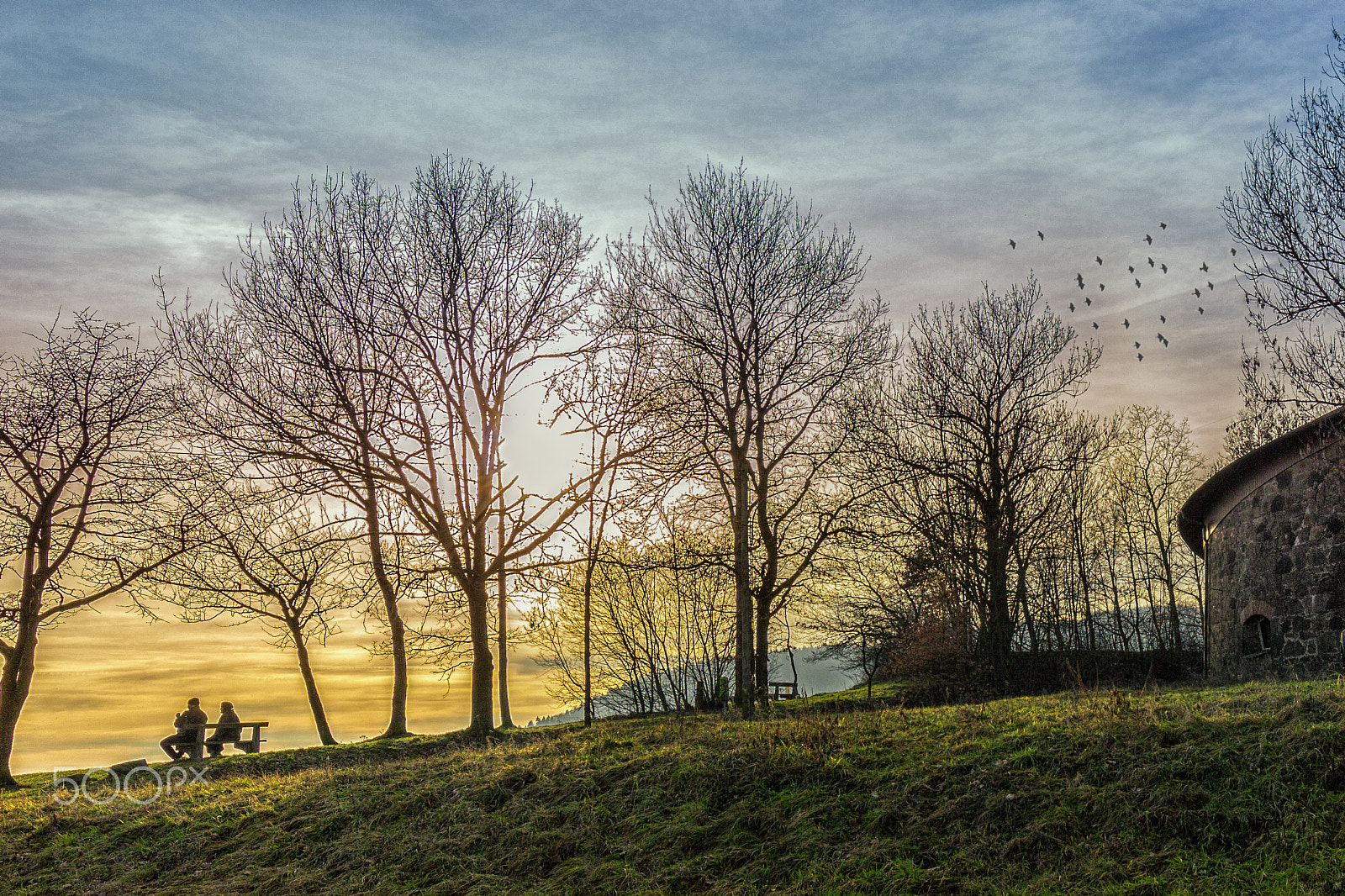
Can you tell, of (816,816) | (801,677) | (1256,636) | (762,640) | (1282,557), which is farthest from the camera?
→ (801,677)

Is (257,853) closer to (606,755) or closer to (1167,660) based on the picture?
(606,755)

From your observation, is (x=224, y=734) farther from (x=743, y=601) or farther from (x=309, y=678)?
(x=743, y=601)

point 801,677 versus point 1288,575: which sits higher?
point 1288,575

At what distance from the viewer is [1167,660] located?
27500mm

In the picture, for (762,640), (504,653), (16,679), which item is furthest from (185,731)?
(762,640)

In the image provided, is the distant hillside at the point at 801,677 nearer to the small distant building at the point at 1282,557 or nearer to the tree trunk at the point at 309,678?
the tree trunk at the point at 309,678

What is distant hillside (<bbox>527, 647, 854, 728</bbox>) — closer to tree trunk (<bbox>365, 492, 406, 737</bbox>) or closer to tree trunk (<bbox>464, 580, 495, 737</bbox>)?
tree trunk (<bbox>365, 492, 406, 737</bbox>)

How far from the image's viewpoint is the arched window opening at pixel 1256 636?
18.5 m

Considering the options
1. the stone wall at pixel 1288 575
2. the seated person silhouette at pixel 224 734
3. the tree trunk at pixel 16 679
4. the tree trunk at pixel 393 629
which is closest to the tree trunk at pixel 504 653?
the tree trunk at pixel 393 629

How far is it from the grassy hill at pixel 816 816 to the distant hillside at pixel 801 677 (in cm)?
1715

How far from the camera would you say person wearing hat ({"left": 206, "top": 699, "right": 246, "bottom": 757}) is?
725 inches

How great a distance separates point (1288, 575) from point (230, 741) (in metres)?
22.5

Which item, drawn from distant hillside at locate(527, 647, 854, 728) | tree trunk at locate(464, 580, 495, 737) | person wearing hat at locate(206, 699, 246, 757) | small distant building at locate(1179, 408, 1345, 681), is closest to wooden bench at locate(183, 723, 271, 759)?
person wearing hat at locate(206, 699, 246, 757)

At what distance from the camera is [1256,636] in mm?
18969
